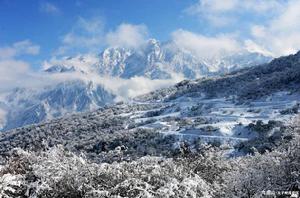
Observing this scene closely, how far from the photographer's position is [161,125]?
147 metres

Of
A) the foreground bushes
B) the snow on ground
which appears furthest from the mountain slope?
the foreground bushes

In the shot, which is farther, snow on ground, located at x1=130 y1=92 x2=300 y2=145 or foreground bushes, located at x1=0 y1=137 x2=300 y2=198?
snow on ground, located at x1=130 y1=92 x2=300 y2=145

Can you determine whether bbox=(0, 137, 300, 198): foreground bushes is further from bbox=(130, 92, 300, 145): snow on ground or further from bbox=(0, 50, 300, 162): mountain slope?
bbox=(130, 92, 300, 145): snow on ground

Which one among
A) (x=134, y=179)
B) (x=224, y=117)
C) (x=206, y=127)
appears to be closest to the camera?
(x=134, y=179)

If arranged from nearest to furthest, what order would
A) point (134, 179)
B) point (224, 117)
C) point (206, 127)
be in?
1. point (134, 179)
2. point (206, 127)
3. point (224, 117)

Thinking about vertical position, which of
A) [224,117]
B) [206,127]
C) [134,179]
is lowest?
[206,127]

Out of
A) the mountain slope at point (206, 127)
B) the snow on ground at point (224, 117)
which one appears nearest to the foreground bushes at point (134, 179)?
the mountain slope at point (206, 127)

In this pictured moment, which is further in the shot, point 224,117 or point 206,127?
point 224,117

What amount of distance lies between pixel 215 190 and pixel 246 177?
71.3 inches

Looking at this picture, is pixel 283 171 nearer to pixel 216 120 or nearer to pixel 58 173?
pixel 58 173

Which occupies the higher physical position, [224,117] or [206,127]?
[224,117]

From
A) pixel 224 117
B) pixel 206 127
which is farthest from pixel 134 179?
pixel 224 117

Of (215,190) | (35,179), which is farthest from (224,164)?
(35,179)

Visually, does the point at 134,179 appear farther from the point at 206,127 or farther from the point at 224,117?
the point at 224,117
